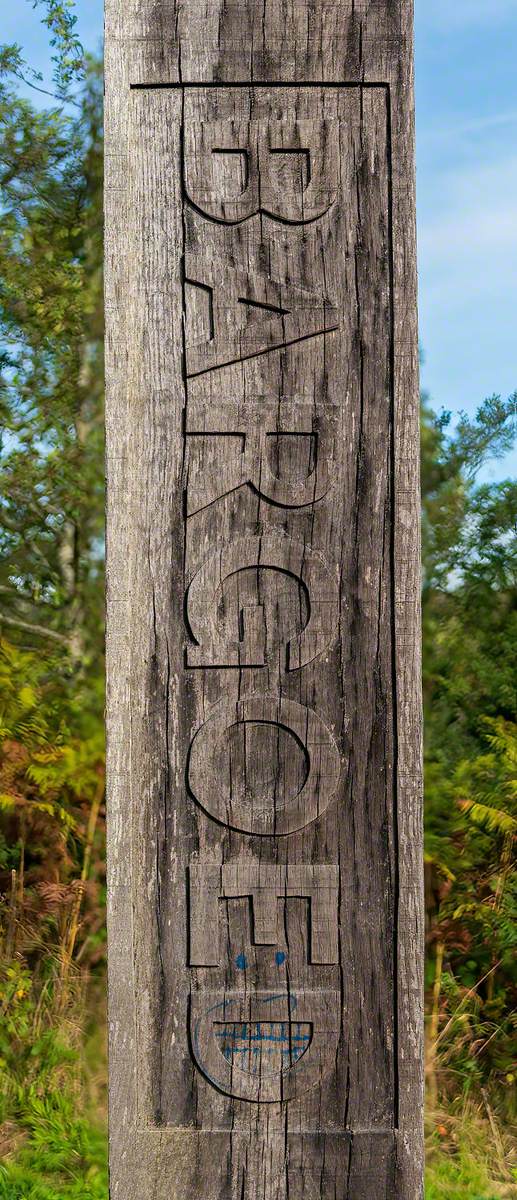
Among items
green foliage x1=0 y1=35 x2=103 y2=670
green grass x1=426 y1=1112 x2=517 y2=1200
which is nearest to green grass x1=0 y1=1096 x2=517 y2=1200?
green grass x1=426 y1=1112 x2=517 y2=1200

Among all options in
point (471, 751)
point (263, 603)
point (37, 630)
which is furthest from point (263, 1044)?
point (37, 630)

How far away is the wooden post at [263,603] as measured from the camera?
196 centimetres

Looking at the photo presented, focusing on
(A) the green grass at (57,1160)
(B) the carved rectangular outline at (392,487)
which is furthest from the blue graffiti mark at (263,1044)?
(A) the green grass at (57,1160)

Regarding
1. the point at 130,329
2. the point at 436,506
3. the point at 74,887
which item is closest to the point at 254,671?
the point at 130,329

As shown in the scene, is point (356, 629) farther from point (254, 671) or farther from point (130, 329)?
point (130, 329)

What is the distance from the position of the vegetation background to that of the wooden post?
217cm

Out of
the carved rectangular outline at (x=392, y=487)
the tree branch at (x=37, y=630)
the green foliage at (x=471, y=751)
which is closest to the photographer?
the carved rectangular outline at (x=392, y=487)

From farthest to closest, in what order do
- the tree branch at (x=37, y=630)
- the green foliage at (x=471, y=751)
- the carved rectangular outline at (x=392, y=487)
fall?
the tree branch at (x=37, y=630), the green foliage at (x=471, y=751), the carved rectangular outline at (x=392, y=487)

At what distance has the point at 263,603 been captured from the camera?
202 centimetres

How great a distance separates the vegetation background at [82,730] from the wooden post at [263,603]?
217cm

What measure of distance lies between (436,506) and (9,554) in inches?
78.8

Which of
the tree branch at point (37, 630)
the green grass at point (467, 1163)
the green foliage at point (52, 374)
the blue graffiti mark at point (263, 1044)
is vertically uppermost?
the green foliage at point (52, 374)

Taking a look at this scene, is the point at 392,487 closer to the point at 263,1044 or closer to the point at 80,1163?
the point at 263,1044

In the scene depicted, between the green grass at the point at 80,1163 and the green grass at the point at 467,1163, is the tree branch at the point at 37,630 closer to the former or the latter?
the green grass at the point at 80,1163
